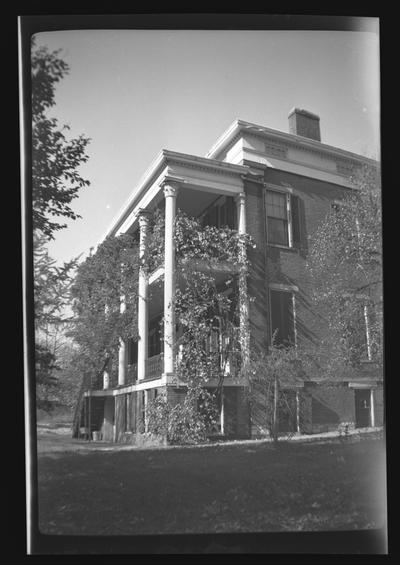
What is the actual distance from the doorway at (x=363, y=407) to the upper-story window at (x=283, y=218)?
166 cm

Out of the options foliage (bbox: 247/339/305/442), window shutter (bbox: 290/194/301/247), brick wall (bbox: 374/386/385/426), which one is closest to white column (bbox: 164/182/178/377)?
foliage (bbox: 247/339/305/442)

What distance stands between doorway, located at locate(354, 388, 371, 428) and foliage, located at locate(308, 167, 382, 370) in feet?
1.00

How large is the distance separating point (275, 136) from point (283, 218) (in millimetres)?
887

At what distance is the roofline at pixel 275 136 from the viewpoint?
239 inches

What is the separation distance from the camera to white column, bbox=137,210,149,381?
225 inches

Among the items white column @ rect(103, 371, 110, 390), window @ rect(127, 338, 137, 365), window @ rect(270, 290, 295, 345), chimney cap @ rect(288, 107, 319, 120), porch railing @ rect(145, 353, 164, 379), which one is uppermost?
chimney cap @ rect(288, 107, 319, 120)

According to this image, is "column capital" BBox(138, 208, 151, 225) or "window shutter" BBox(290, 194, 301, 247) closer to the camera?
"column capital" BBox(138, 208, 151, 225)

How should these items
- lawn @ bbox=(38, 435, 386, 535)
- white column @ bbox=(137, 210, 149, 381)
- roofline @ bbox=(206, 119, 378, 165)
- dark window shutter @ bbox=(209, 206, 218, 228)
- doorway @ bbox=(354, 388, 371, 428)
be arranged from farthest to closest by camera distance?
roofline @ bbox=(206, 119, 378, 165) → dark window shutter @ bbox=(209, 206, 218, 228) → doorway @ bbox=(354, 388, 371, 428) → white column @ bbox=(137, 210, 149, 381) → lawn @ bbox=(38, 435, 386, 535)

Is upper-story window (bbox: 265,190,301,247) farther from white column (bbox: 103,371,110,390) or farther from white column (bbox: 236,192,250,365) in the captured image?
white column (bbox: 103,371,110,390)

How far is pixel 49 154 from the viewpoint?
569 cm

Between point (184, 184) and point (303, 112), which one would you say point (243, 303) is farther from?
point (303, 112)

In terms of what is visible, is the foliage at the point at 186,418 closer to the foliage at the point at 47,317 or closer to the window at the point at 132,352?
the window at the point at 132,352

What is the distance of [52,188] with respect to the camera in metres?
5.71

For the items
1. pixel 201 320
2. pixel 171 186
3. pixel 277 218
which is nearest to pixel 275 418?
pixel 201 320
